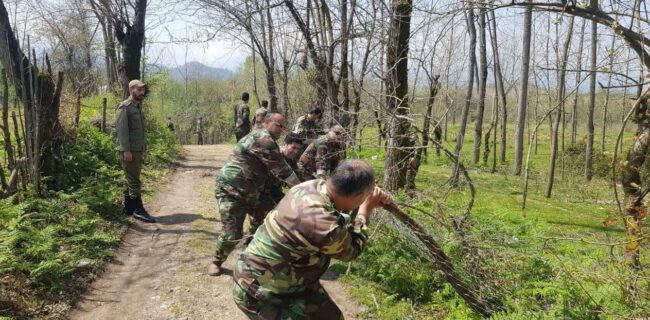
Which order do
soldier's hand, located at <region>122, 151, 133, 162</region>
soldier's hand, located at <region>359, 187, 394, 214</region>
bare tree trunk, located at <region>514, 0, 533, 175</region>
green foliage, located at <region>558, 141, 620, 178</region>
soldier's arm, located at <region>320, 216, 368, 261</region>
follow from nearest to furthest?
soldier's arm, located at <region>320, 216, 368, 261</region> → soldier's hand, located at <region>359, 187, 394, 214</region> → soldier's hand, located at <region>122, 151, 133, 162</region> → bare tree trunk, located at <region>514, 0, 533, 175</region> → green foliage, located at <region>558, 141, 620, 178</region>

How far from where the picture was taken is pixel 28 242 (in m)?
4.86

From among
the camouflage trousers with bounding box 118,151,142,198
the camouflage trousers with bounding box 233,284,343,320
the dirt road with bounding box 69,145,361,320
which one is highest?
the camouflage trousers with bounding box 118,151,142,198

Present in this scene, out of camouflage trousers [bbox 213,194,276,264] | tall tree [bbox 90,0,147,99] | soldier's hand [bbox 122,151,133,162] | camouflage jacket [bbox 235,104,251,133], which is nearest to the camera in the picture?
camouflage trousers [bbox 213,194,276,264]

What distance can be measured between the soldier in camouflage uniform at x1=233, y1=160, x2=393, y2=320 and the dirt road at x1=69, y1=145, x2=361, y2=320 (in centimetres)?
186

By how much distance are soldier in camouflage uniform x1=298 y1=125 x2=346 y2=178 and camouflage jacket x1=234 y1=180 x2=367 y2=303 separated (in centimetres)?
333

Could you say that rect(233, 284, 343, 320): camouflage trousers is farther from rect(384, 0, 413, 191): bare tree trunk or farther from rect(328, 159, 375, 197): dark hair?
rect(384, 0, 413, 191): bare tree trunk

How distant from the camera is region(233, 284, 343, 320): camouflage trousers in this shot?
2.79m

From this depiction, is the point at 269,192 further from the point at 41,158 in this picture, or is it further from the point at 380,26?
the point at 380,26

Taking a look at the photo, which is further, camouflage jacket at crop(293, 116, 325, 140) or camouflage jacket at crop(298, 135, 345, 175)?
camouflage jacket at crop(293, 116, 325, 140)

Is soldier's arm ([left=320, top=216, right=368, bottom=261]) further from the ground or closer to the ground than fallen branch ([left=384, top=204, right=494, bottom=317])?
further from the ground

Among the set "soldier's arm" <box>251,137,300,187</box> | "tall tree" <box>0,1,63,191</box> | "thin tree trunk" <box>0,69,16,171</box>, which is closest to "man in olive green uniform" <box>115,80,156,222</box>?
"tall tree" <box>0,1,63,191</box>

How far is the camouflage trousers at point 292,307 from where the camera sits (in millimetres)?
2785

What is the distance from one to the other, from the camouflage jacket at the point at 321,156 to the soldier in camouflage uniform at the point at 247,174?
137cm

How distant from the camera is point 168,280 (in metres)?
5.14
